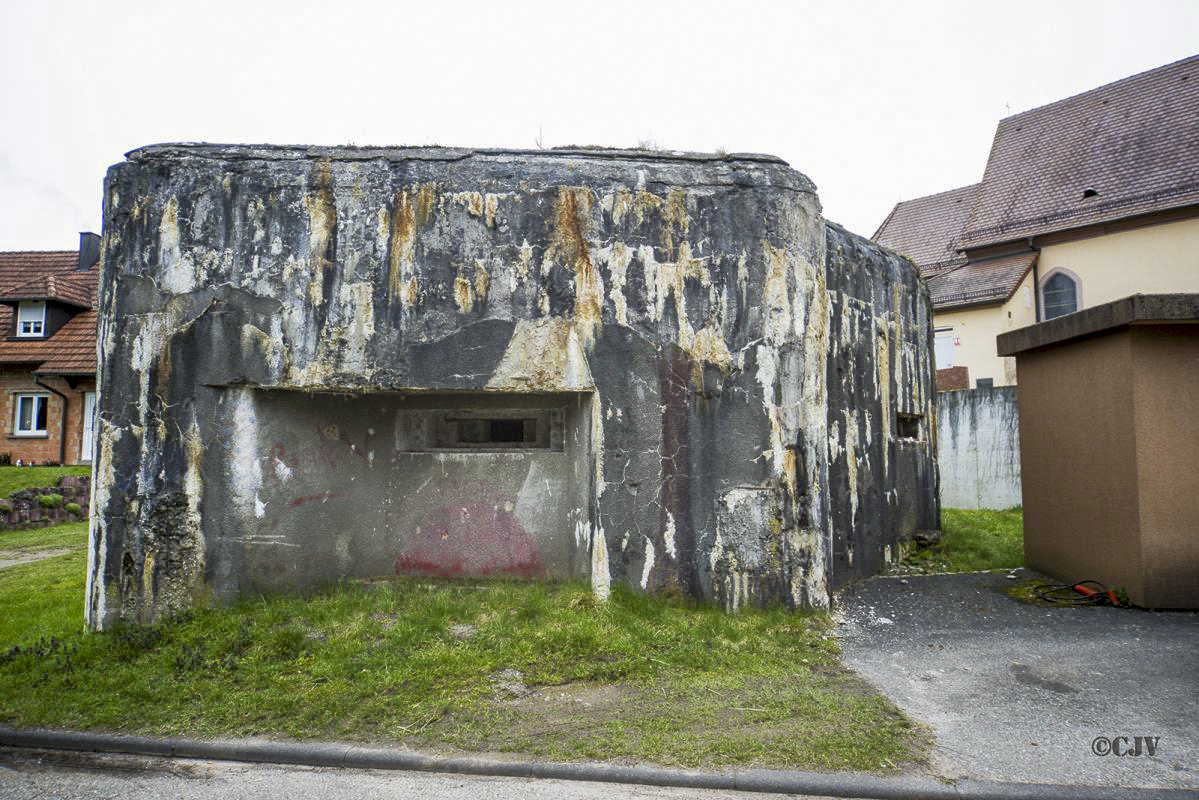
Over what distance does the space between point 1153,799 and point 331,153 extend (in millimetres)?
6646

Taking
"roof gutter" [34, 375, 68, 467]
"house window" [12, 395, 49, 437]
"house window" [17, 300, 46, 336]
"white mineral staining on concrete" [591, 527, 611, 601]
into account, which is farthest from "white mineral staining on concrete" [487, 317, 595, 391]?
"house window" [17, 300, 46, 336]

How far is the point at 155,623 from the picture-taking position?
596 cm

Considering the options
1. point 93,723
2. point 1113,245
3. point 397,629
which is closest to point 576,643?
point 397,629

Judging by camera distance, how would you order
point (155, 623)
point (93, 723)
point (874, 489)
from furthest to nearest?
point (874, 489), point (155, 623), point (93, 723)

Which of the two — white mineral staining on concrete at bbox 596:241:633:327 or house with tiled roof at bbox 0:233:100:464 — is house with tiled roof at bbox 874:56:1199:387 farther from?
house with tiled roof at bbox 0:233:100:464

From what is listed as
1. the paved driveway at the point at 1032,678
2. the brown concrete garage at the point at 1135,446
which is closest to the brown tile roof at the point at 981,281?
the brown concrete garage at the point at 1135,446

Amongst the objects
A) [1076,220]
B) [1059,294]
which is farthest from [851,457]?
[1059,294]

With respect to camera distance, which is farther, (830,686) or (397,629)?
(397,629)

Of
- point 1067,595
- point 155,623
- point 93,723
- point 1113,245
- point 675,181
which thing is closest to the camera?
point 93,723

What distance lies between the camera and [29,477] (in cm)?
1673

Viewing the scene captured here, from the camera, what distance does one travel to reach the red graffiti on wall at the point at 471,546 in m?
6.71

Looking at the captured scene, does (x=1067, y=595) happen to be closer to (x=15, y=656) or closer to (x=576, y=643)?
(x=576, y=643)

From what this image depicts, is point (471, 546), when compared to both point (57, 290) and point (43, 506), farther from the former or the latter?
point (57, 290)

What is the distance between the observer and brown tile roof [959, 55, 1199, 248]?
1895 centimetres
